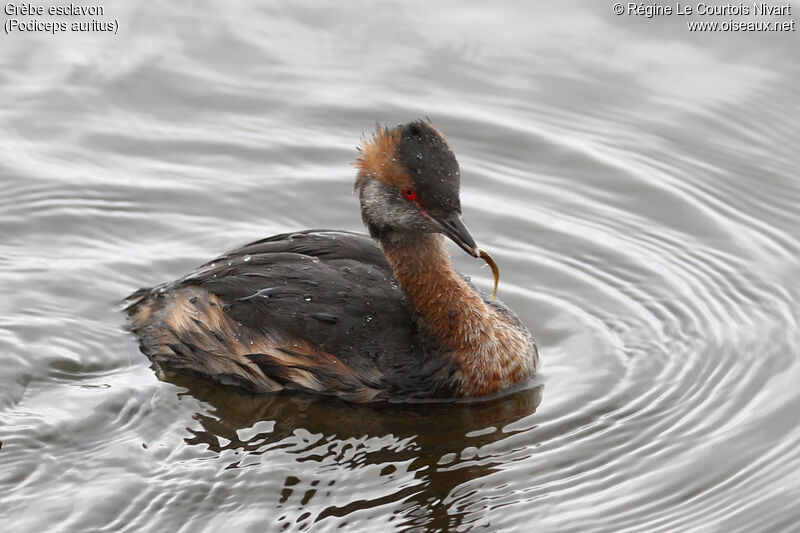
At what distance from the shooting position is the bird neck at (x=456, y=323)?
7965 millimetres

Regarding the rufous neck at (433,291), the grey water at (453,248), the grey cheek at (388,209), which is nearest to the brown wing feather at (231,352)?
the grey water at (453,248)

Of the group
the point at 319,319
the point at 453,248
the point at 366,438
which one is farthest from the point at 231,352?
the point at 453,248

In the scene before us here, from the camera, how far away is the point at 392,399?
788 centimetres

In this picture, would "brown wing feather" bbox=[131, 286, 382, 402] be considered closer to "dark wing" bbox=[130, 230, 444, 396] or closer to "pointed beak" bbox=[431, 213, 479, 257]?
"dark wing" bbox=[130, 230, 444, 396]

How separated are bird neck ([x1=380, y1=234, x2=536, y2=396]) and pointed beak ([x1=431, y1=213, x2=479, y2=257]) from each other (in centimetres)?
40

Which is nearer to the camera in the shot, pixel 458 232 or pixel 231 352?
pixel 458 232

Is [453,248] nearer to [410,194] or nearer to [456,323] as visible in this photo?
[456,323]

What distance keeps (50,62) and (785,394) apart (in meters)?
7.10

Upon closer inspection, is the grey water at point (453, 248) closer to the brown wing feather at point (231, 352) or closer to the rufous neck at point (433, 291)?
the brown wing feather at point (231, 352)

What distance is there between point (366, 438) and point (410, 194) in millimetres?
1436

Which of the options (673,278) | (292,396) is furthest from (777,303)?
(292,396)

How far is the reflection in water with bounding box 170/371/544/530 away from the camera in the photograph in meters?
6.94

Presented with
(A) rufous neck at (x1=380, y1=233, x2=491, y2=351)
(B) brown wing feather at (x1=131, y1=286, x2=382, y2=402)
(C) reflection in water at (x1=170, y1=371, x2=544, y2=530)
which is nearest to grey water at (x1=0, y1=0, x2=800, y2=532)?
(C) reflection in water at (x1=170, y1=371, x2=544, y2=530)

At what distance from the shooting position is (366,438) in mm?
7516
